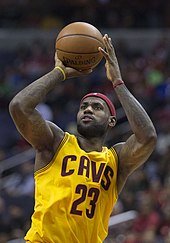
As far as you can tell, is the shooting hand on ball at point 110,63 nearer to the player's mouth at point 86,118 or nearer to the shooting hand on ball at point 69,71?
the shooting hand on ball at point 69,71

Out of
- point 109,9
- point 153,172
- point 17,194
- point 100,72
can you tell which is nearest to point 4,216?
point 17,194

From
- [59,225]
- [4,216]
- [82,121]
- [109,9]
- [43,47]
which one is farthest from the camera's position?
[109,9]

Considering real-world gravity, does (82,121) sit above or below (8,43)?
above

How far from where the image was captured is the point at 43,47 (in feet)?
59.9

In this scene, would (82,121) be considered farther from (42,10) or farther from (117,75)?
(42,10)

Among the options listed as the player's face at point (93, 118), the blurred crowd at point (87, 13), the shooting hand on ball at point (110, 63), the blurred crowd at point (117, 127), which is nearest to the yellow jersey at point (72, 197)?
the player's face at point (93, 118)

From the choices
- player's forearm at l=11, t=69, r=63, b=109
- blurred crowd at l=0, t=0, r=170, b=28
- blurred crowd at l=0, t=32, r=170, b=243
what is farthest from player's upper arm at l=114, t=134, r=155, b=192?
blurred crowd at l=0, t=0, r=170, b=28

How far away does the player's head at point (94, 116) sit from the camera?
263 inches

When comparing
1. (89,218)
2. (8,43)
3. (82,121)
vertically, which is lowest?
(8,43)

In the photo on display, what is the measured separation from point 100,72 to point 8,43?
3.08 meters

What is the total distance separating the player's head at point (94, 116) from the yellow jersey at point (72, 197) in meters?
0.14

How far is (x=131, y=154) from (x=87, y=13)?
42.8 ft

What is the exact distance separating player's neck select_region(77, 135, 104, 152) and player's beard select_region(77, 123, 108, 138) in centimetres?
5

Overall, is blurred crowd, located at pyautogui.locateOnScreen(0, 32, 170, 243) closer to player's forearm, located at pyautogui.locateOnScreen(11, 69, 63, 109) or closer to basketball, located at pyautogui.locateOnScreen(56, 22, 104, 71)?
basketball, located at pyautogui.locateOnScreen(56, 22, 104, 71)
